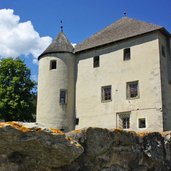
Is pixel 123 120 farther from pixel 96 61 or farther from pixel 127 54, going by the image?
pixel 96 61

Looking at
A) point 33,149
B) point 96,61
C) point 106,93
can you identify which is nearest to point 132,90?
point 106,93

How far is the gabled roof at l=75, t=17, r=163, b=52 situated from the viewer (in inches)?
1148

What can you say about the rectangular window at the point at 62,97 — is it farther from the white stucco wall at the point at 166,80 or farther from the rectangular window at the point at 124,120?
the white stucco wall at the point at 166,80

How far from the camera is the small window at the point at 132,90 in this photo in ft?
91.7

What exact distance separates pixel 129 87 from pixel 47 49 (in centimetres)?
1028

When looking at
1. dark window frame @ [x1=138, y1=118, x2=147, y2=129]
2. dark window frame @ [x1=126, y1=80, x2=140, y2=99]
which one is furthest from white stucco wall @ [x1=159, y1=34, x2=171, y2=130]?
dark window frame @ [x1=126, y1=80, x2=140, y2=99]

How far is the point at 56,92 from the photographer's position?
31.4 metres

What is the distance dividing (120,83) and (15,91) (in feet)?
50.9

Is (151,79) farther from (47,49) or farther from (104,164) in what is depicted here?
(104,164)

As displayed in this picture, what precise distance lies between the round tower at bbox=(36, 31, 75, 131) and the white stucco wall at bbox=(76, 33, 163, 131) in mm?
838

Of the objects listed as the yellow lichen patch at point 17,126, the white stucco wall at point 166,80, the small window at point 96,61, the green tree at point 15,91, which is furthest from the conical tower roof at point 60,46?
the yellow lichen patch at point 17,126

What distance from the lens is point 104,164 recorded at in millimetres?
14547

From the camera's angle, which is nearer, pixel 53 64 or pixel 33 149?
pixel 33 149

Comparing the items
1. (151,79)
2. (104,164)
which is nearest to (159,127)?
(151,79)
